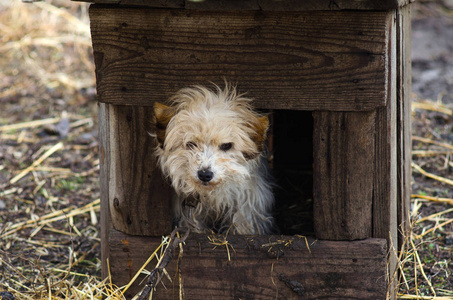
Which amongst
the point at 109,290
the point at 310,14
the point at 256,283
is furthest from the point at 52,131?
the point at 310,14

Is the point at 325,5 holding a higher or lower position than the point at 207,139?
higher

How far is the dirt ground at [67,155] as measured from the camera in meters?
3.66

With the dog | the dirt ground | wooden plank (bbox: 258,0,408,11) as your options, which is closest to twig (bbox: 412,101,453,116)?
the dirt ground

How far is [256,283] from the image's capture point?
3.07 m

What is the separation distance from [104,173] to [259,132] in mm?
915

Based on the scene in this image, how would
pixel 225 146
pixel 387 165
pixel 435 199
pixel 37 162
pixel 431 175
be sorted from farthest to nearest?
pixel 37 162 → pixel 431 175 → pixel 435 199 → pixel 225 146 → pixel 387 165

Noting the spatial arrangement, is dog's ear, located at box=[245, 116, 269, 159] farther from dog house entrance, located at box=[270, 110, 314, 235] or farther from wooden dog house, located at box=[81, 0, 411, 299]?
dog house entrance, located at box=[270, 110, 314, 235]

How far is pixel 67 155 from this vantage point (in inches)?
220

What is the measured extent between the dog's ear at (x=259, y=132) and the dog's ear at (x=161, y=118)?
41cm

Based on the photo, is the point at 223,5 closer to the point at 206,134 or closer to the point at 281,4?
the point at 281,4

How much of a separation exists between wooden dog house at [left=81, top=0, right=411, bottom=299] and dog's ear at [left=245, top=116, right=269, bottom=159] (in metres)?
0.18

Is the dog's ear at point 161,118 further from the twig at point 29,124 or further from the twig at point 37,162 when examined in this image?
the twig at point 29,124

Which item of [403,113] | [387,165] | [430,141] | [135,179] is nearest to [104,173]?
[135,179]

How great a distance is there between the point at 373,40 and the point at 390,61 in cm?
18
